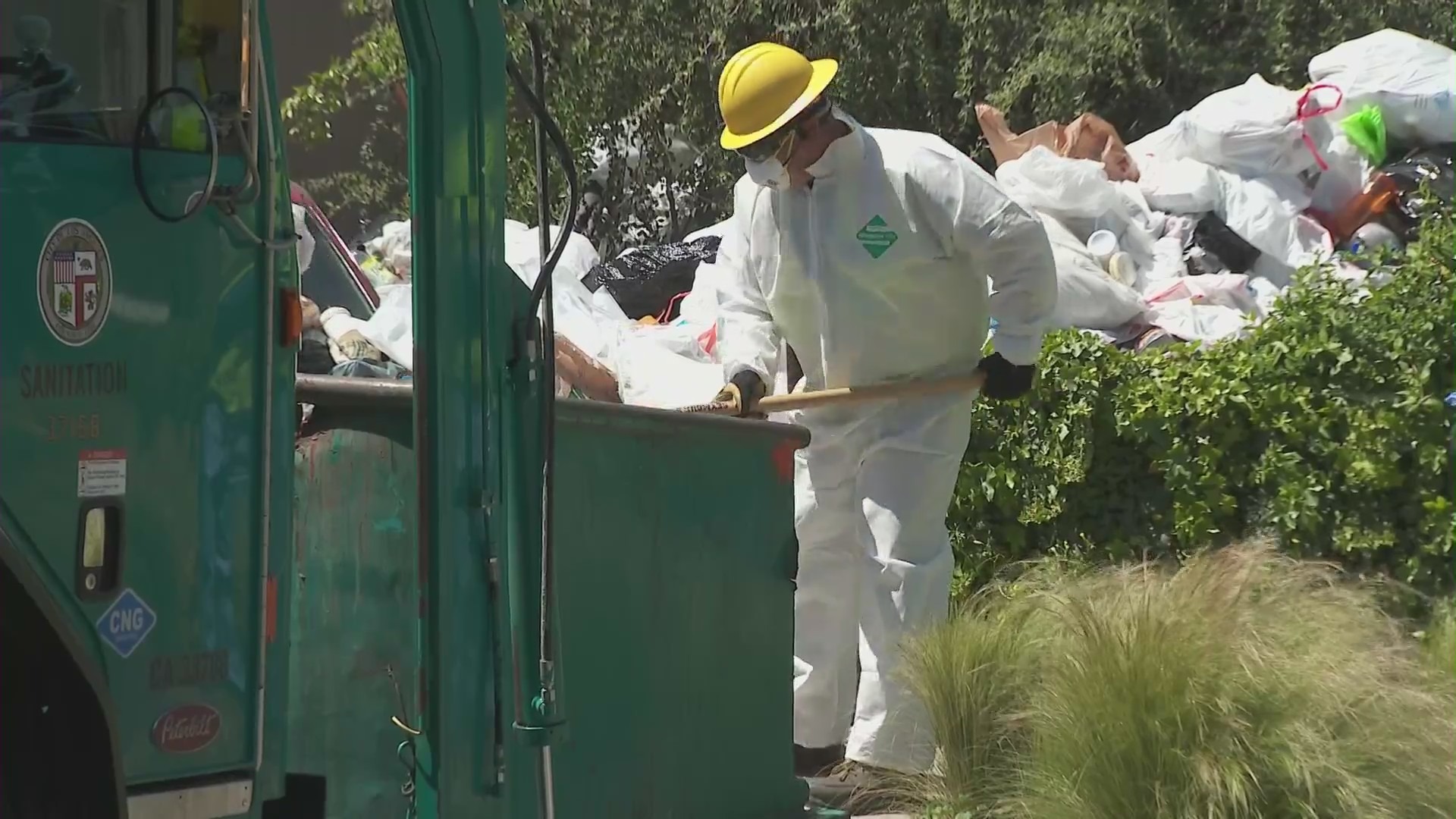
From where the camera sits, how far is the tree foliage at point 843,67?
952 centimetres

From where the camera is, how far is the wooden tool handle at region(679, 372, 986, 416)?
4781mm

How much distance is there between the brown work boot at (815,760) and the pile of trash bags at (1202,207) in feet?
6.54

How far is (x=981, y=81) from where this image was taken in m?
9.84

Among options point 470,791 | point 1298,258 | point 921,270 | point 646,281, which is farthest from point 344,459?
point 1298,258

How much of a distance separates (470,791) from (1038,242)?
8.71ft

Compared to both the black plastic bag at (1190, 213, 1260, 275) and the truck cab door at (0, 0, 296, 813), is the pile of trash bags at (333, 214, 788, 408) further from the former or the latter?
the black plastic bag at (1190, 213, 1260, 275)

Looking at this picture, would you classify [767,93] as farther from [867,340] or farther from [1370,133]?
[1370,133]

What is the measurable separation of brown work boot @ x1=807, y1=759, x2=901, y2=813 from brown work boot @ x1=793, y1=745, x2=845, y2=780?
0.09 metres

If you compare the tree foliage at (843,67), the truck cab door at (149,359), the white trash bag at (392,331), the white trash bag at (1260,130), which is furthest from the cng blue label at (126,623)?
the tree foliage at (843,67)

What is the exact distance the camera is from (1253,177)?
7738 mm

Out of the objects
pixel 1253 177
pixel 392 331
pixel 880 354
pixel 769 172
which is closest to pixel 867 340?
pixel 880 354

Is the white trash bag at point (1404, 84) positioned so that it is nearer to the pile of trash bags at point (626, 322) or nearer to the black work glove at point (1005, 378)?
the pile of trash bags at point (626, 322)

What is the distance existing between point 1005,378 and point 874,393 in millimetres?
378

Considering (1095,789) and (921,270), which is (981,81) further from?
(1095,789)
